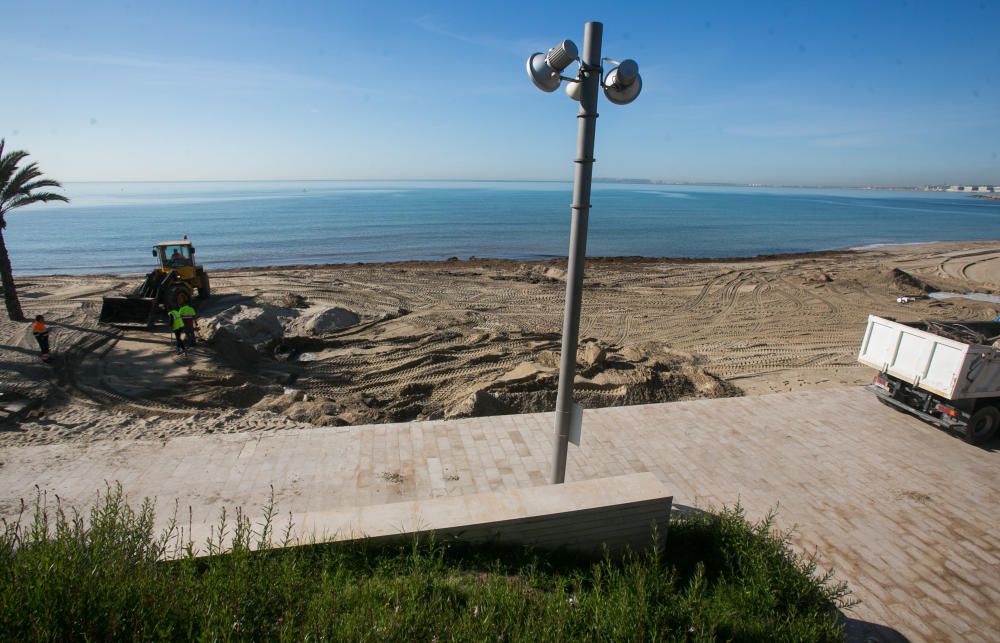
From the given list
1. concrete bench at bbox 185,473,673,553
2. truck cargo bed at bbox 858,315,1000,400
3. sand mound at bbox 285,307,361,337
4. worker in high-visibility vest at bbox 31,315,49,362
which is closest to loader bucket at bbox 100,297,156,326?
worker in high-visibility vest at bbox 31,315,49,362

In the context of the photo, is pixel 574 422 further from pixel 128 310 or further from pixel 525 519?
pixel 128 310

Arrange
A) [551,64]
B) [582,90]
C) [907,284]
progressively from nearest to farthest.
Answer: [551,64] < [582,90] < [907,284]

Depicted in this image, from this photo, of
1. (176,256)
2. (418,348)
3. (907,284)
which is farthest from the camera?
(907,284)

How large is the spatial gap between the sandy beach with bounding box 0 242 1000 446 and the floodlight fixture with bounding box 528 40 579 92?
6.69 m

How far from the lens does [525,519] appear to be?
4703 mm

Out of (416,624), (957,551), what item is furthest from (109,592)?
(957,551)

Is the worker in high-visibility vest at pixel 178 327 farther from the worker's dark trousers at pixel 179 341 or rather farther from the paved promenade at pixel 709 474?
the paved promenade at pixel 709 474

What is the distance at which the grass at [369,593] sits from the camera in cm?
320

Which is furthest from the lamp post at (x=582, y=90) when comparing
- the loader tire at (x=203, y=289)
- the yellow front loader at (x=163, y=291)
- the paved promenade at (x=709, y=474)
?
the loader tire at (x=203, y=289)

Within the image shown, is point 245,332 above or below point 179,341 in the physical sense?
below

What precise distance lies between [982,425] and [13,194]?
2550 centimetres

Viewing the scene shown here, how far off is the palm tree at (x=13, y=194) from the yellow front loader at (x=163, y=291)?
291cm

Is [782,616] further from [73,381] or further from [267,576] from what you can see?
[73,381]

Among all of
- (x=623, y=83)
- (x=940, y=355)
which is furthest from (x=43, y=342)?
Answer: (x=940, y=355)
